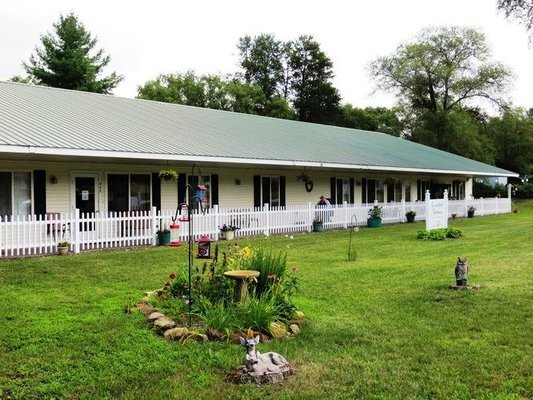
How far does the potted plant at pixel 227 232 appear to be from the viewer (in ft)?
54.0

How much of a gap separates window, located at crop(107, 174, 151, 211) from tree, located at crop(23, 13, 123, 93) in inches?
1093

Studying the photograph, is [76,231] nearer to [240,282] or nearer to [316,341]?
[240,282]

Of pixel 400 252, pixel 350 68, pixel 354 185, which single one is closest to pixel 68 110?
pixel 400 252

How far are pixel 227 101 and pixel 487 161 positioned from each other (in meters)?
27.2

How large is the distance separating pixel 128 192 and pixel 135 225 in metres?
2.40

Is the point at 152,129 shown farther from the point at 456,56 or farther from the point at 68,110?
the point at 456,56

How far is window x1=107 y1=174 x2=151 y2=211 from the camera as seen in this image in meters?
16.2

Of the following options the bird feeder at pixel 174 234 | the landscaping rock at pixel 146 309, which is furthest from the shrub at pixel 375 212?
the landscaping rock at pixel 146 309

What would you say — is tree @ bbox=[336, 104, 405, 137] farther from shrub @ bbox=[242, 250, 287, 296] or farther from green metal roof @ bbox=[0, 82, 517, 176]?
shrub @ bbox=[242, 250, 287, 296]

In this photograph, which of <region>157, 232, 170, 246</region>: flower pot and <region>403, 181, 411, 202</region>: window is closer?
<region>157, 232, 170, 246</region>: flower pot

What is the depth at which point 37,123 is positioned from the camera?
14.6m

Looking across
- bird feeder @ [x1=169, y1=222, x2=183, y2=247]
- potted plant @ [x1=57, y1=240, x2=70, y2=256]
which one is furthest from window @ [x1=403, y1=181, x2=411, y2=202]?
potted plant @ [x1=57, y1=240, x2=70, y2=256]

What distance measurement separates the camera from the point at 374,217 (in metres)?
22.5

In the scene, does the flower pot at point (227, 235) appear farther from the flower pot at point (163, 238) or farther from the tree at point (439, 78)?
the tree at point (439, 78)
